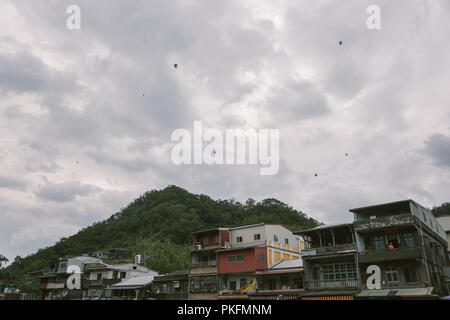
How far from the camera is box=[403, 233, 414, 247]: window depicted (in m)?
32.4

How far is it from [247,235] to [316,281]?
13.0m

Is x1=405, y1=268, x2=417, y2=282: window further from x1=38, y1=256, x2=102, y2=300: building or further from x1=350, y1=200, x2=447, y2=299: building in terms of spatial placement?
x1=38, y1=256, x2=102, y2=300: building

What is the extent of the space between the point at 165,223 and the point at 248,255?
61.2m

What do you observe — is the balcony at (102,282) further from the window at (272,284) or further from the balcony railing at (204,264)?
the window at (272,284)

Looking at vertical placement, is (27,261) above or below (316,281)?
above

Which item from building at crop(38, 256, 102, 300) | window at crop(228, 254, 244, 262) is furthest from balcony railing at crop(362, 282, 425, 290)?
building at crop(38, 256, 102, 300)

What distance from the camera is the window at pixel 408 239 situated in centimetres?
3238

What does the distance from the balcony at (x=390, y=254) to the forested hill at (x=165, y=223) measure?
53.2 m

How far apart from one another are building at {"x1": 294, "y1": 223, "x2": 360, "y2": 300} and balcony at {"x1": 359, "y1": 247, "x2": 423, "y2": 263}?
1.00 meters

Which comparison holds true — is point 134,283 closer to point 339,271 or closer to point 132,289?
point 132,289

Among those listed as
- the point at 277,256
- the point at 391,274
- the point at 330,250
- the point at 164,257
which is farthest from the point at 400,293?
the point at 164,257
